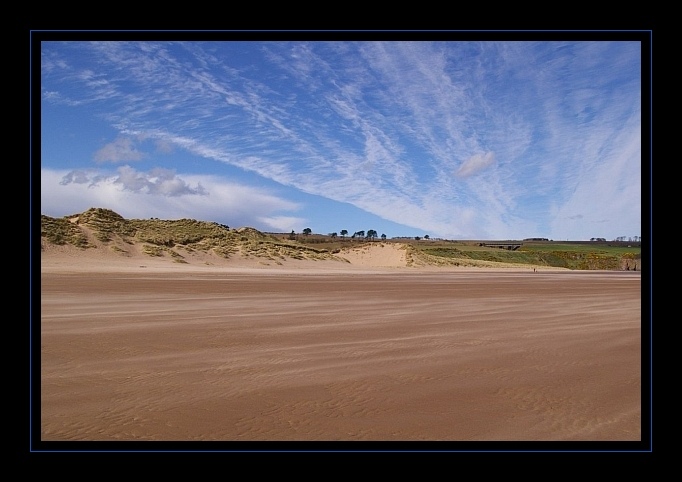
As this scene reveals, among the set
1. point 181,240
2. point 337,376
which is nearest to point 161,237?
point 181,240

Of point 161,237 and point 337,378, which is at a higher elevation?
point 161,237

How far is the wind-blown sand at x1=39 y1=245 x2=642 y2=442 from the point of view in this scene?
183 inches

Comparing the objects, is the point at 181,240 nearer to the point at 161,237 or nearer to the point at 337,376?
the point at 161,237

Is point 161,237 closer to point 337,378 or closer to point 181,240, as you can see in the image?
point 181,240

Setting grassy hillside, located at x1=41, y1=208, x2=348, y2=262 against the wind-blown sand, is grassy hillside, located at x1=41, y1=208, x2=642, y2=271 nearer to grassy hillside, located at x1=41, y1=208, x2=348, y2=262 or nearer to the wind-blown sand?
grassy hillside, located at x1=41, y1=208, x2=348, y2=262

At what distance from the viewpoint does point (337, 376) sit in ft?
20.7

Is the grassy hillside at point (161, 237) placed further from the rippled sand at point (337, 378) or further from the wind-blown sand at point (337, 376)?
the rippled sand at point (337, 378)

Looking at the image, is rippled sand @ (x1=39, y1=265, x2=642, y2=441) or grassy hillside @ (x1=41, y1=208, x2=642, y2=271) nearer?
rippled sand @ (x1=39, y1=265, x2=642, y2=441)

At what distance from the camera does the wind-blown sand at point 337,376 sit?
464 centimetres

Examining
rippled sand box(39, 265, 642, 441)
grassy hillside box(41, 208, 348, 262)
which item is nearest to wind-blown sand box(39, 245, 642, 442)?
rippled sand box(39, 265, 642, 441)

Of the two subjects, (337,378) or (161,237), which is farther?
(161,237)
